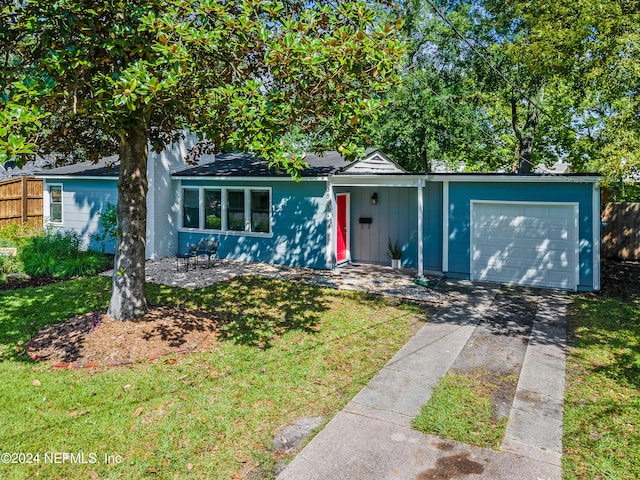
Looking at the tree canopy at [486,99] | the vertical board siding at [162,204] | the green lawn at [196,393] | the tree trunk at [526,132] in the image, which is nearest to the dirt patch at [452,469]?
the green lawn at [196,393]

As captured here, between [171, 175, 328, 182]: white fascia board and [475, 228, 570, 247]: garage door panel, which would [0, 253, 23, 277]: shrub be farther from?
[475, 228, 570, 247]: garage door panel

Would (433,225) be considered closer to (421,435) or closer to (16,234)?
(421,435)

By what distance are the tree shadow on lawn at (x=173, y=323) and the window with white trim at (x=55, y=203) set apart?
7.50 metres

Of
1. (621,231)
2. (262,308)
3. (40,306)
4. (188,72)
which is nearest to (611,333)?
(262,308)

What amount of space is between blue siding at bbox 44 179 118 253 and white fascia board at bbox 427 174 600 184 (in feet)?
36.1

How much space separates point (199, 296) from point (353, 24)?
649 cm

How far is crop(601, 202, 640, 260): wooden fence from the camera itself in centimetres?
1505

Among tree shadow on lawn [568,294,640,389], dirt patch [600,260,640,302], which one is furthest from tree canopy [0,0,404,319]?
dirt patch [600,260,640,302]

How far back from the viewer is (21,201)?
1877cm

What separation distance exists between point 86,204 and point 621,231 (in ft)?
61.7

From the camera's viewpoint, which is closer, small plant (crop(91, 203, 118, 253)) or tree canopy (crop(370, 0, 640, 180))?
small plant (crop(91, 203, 118, 253))

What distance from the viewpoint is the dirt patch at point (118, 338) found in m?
6.35

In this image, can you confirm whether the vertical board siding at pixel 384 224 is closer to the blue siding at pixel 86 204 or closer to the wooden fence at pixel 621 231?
the wooden fence at pixel 621 231

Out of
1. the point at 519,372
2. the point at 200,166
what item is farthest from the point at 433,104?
the point at 519,372
